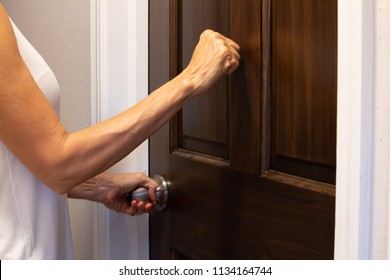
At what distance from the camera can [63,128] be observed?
35.9 inches

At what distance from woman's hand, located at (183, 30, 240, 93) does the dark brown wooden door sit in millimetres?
33

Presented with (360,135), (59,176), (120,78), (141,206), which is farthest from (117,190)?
(360,135)

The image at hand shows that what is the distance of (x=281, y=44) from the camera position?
0.91 meters

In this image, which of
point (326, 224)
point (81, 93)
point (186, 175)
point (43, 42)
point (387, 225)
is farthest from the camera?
point (43, 42)

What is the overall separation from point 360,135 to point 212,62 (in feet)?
1.11

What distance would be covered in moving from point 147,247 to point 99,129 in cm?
56

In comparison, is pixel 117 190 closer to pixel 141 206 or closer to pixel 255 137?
pixel 141 206

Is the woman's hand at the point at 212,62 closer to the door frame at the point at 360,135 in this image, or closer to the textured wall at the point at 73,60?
the door frame at the point at 360,135

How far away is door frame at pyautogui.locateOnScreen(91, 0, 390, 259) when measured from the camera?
0.69 meters

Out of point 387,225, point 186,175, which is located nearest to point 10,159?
point 186,175

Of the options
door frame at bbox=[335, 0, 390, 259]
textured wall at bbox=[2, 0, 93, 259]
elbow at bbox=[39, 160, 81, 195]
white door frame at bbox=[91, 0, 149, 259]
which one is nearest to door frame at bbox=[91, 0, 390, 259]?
door frame at bbox=[335, 0, 390, 259]

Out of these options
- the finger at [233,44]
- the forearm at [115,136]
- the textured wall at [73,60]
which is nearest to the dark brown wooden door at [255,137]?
the finger at [233,44]

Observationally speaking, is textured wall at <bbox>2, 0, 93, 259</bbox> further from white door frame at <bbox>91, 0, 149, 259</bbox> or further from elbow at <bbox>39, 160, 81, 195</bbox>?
elbow at <bbox>39, 160, 81, 195</bbox>
